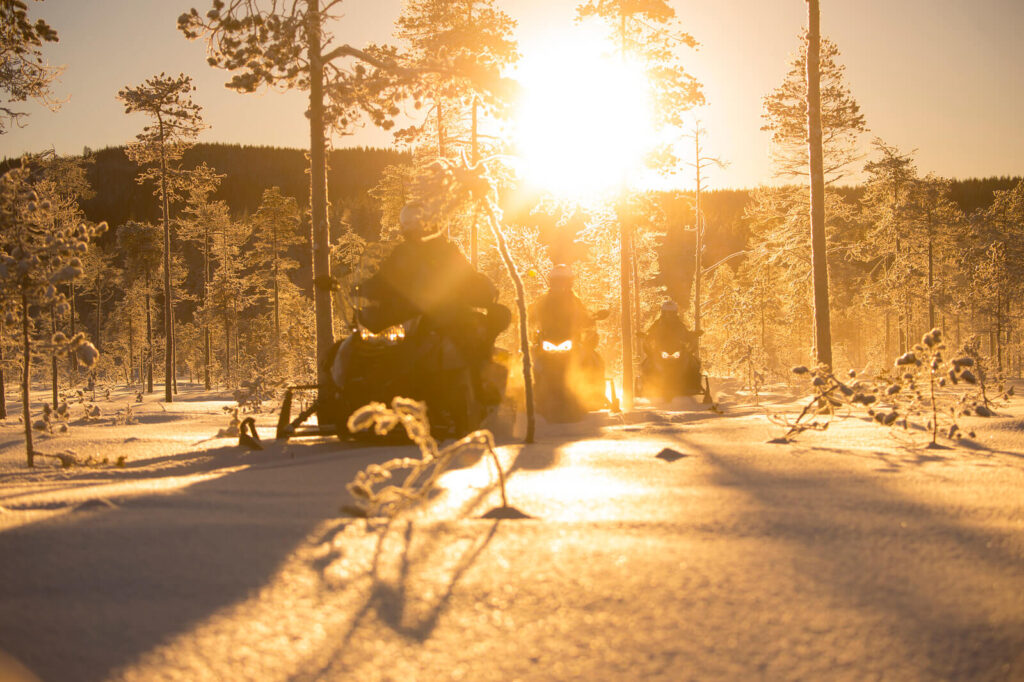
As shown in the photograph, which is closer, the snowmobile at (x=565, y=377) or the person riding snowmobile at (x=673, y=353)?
the snowmobile at (x=565, y=377)

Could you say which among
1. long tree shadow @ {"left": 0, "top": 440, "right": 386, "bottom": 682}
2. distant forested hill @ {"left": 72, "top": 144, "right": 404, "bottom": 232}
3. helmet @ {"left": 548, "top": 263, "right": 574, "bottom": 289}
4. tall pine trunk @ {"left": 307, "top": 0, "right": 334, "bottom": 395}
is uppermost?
distant forested hill @ {"left": 72, "top": 144, "right": 404, "bottom": 232}

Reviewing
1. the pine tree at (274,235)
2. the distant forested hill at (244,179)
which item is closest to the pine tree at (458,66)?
the pine tree at (274,235)

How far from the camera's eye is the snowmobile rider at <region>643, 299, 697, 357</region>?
48.0 ft

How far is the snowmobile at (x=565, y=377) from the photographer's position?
9.78 metres

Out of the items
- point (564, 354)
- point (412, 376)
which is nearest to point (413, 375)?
point (412, 376)

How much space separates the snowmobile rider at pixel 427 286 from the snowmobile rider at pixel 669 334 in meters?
8.45

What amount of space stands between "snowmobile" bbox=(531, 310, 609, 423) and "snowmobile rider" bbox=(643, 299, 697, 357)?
13.8 ft

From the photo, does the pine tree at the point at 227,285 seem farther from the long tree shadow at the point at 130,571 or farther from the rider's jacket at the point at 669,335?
the long tree shadow at the point at 130,571

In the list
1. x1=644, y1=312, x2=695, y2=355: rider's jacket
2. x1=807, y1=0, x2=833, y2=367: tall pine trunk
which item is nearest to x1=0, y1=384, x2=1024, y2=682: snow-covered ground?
x1=807, y1=0, x2=833, y2=367: tall pine trunk

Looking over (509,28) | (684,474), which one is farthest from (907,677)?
(509,28)

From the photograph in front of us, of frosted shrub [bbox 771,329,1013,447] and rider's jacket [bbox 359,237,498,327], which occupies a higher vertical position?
rider's jacket [bbox 359,237,498,327]

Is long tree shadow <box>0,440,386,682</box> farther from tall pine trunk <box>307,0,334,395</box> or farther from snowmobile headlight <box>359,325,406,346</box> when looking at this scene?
tall pine trunk <box>307,0,334,395</box>

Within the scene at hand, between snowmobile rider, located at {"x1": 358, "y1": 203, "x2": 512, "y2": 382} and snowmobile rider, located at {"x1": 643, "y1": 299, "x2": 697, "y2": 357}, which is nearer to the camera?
snowmobile rider, located at {"x1": 358, "y1": 203, "x2": 512, "y2": 382}

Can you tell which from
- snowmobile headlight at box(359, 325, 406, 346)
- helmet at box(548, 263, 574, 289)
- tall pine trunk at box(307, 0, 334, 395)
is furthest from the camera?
tall pine trunk at box(307, 0, 334, 395)
